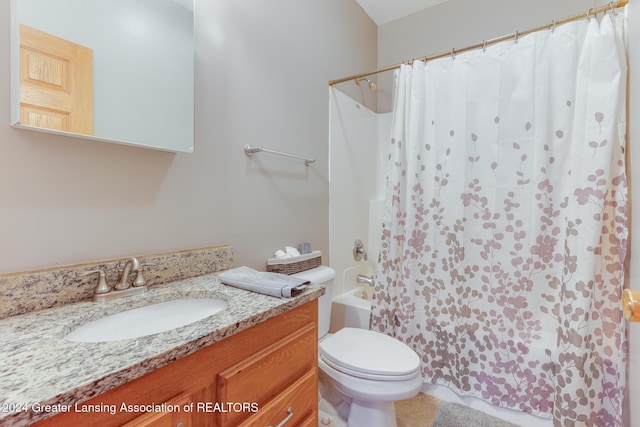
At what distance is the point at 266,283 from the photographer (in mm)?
938

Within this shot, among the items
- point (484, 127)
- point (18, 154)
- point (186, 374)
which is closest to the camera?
point (186, 374)

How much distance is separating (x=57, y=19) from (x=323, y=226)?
1490 millimetres

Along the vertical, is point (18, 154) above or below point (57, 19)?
below

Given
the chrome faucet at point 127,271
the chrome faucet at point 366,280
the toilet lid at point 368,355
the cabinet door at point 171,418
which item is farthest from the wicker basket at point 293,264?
the cabinet door at point 171,418

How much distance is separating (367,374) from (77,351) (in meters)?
1.02

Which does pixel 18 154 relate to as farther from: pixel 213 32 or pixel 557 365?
pixel 557 365

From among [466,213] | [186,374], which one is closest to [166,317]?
[186,374]

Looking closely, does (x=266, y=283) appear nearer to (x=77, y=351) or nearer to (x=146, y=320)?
(x=146, y=320)

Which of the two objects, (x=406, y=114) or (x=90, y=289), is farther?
(x=406, y=114)

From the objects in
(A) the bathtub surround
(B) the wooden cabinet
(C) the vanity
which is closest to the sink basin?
(C) the vanity

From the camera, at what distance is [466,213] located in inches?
63.1

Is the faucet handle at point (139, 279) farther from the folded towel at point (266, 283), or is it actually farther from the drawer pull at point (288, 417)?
the drawer pull at point (288, 417)

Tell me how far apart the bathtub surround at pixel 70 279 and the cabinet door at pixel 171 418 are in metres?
0.51

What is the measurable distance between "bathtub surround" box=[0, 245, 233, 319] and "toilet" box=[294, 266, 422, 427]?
633mm
